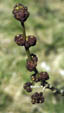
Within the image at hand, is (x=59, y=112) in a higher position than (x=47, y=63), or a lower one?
lower

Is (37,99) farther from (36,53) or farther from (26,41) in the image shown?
(36,53)

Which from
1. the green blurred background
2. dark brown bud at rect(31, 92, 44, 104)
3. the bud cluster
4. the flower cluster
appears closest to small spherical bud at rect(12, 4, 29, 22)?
the flower cluster

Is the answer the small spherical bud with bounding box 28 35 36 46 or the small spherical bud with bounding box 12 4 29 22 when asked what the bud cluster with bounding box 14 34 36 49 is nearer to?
the small spherical bud with bounding box 28 35 36 46

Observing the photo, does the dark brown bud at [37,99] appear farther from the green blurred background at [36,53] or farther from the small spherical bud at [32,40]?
the green blurred background at [36,53]

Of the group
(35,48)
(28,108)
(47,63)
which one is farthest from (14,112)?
(35,48)

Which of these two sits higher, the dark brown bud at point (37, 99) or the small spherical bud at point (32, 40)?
the small spherical bud at point (32, 40)

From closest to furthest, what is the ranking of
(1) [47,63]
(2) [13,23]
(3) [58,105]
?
(3) [58,105] → (1) [47,63] → (2) [13,23]

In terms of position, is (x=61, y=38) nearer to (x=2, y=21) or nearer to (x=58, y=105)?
(x=2, y=21)

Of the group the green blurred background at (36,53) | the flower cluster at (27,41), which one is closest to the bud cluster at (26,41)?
the flower cluster at (27,41)
